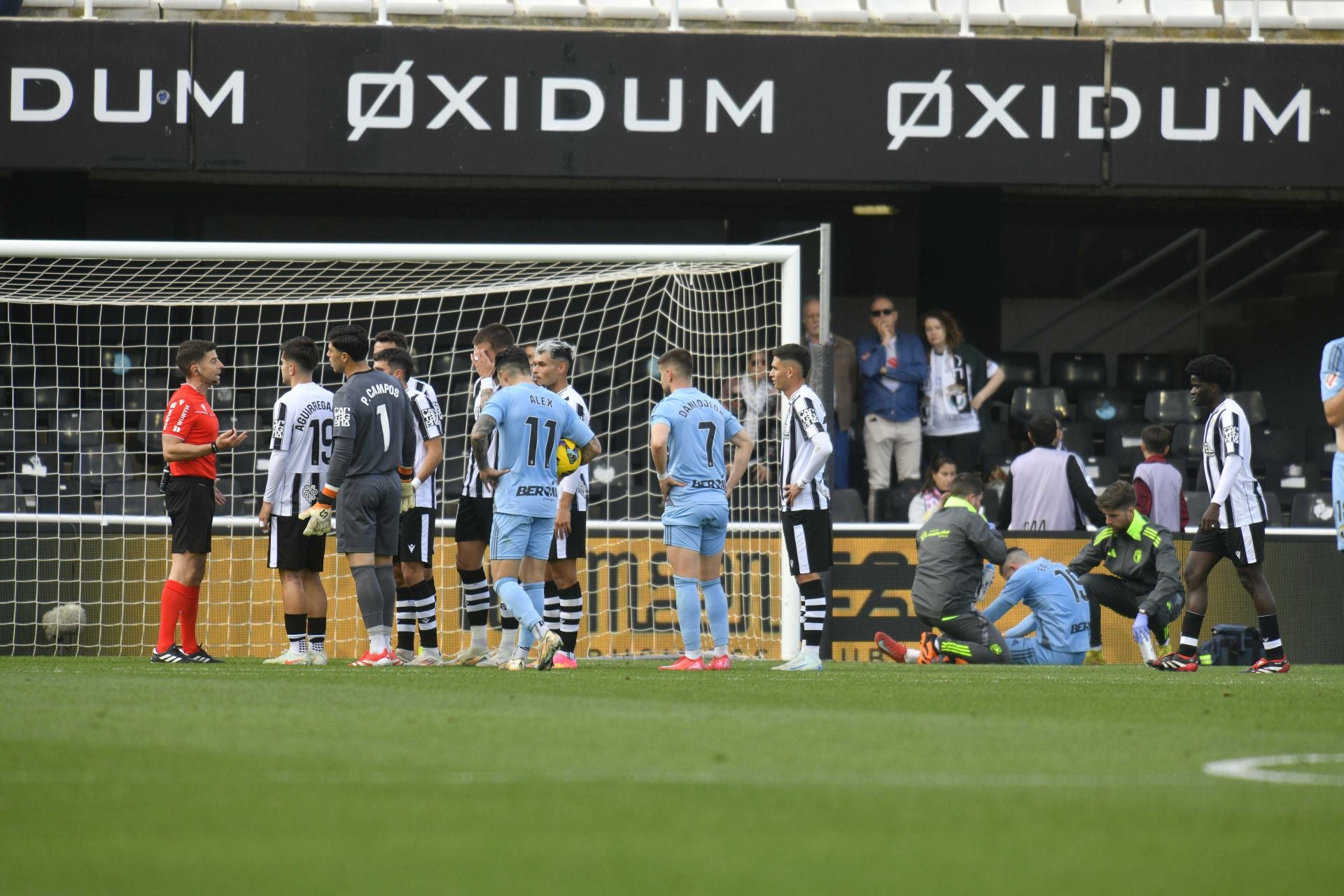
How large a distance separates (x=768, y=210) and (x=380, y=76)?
16.9ft

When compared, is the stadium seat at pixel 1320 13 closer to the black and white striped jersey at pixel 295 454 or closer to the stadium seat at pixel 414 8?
the stadium seat at pixel 414 8

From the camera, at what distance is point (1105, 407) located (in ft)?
54.4

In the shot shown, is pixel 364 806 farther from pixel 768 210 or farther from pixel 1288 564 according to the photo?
pixel 768 210

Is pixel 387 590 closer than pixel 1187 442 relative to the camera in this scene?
Yes

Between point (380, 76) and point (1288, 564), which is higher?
point (380, 76)

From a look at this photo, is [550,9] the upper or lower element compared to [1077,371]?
upper

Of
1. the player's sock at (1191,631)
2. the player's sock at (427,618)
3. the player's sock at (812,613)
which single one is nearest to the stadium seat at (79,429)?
the player's sock at (427,618)

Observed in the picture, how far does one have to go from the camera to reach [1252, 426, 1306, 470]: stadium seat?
15688mm

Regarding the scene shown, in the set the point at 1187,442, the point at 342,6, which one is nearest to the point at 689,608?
the point at 342,6

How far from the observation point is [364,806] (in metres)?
3.78

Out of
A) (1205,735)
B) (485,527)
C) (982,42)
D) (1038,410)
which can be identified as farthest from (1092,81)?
(1205,735)

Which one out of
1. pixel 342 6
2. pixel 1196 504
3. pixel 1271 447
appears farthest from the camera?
pixel 1271 447

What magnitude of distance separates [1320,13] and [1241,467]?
7.16 meters

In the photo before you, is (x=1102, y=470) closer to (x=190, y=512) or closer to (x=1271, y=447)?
(x=1271, y=447)
